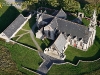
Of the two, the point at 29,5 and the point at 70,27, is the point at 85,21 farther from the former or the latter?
the point at 29,5

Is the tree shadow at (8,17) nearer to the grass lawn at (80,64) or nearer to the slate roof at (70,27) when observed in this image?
the slate roof at (70,27)

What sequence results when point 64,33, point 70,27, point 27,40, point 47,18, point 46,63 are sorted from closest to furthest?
point 46,63, point 70,27, point 64,33, point 27,40, point 47,18

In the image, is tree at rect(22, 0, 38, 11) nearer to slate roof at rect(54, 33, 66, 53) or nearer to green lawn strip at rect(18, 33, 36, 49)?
green lawn strip at rect(18, 33, 36, 49)

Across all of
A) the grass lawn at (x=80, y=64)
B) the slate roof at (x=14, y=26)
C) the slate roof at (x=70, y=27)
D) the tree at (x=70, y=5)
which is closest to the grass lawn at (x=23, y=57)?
the slate roof at (x=14, y=26)

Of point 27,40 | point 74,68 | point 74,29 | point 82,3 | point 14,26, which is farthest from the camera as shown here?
point 82,3

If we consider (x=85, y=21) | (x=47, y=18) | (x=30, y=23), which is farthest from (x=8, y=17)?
(x=85, y=21)

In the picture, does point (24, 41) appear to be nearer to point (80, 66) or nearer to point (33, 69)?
point (33, 69)

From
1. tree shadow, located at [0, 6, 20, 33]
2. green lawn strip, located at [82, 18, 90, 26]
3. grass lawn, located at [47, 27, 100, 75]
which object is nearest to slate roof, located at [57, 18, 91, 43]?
grass lawn, located at [47, 27, 100, 75]

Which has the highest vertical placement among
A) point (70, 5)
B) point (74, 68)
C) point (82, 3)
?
point (70, 5)
